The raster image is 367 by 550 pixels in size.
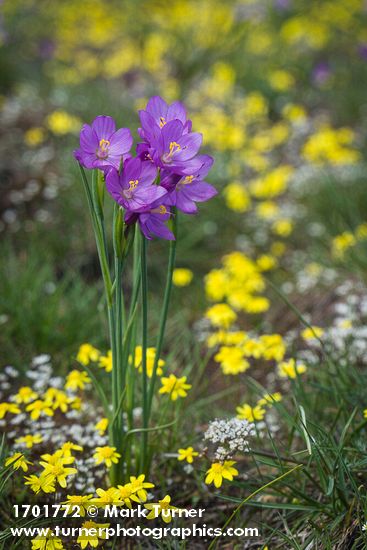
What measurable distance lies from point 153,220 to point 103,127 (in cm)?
27

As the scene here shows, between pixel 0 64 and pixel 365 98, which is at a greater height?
pixel 0 64

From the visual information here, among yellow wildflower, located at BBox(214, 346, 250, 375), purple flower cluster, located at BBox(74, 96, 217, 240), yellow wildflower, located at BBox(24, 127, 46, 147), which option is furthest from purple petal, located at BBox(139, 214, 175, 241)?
yellow wildflower, located at BBox(24, 127, 46, 147)

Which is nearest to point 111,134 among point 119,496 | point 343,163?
point 119,496

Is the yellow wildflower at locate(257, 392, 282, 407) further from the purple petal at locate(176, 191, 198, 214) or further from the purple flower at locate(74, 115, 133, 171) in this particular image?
the purple flower at locate(74, 115, 133, 171)

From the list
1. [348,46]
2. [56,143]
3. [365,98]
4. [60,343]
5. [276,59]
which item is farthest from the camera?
[348,46]

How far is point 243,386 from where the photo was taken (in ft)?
8.34

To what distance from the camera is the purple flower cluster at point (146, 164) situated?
135 centimetres

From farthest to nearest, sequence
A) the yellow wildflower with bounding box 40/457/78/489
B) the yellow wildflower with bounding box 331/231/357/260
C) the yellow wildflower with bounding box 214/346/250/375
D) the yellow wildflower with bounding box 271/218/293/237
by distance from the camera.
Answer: the yellow wildflower with bounding box 271/218/293/237, the yellow wildflower with bounding box 331/231/357/260, the yellow wildflower with bounding box 214/346/250/375, the yellow wildflower with bounding box 40/457/78/489

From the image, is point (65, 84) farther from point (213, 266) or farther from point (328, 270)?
point (328, 270)

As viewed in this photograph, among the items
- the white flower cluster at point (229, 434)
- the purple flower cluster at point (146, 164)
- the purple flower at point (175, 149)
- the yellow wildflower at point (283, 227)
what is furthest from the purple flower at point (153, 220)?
the yellow wildflower at point (283, 227)

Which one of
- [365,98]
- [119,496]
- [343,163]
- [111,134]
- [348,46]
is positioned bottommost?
[119,496]

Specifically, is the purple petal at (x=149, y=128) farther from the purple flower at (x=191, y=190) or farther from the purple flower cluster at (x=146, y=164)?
the purple flower at (x=191, y=190)

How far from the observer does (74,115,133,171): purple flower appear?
1359 millimetres

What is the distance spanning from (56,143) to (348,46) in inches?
153
